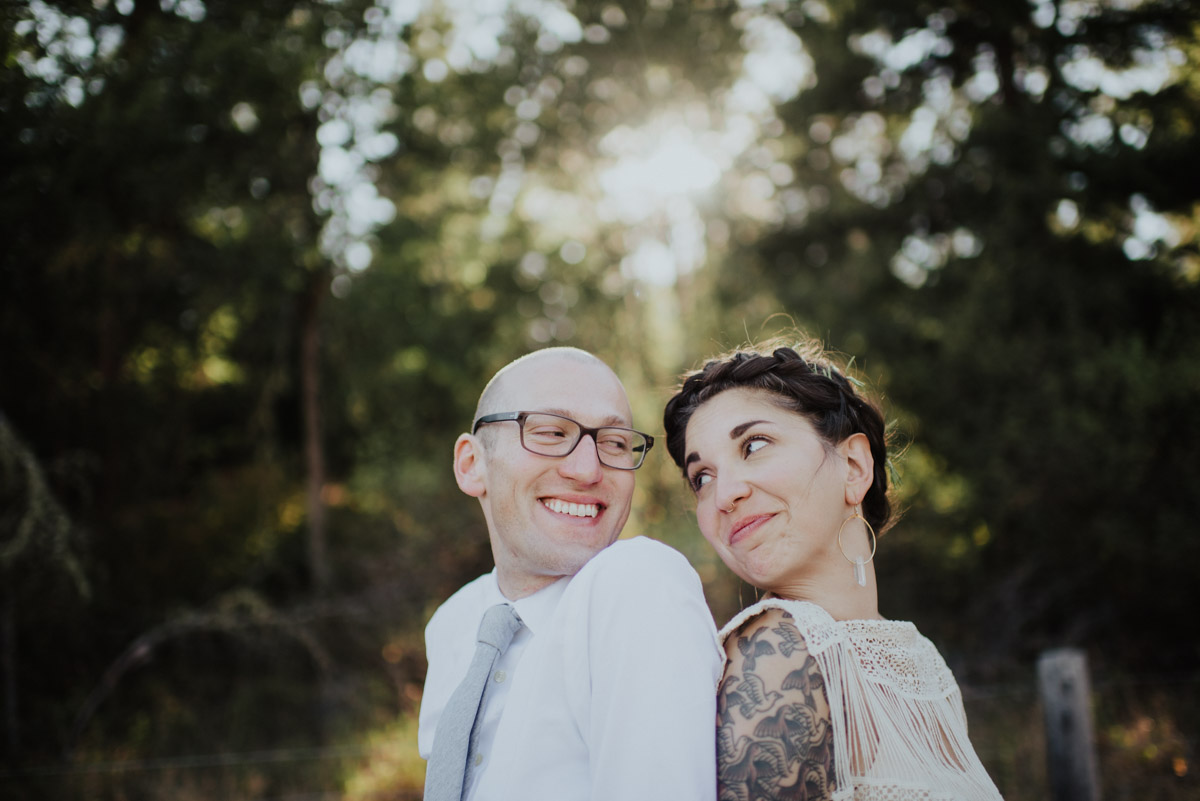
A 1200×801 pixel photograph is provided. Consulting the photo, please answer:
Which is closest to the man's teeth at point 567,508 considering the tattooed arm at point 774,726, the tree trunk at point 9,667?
the tattooed arm at point 774,726

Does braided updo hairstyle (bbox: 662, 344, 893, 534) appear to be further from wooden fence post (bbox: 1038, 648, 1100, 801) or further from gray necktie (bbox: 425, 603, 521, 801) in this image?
wooden fence post (bbox: 1038, 648, 1100, 801)

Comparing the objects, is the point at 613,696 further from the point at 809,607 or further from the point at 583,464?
the point at 583,464

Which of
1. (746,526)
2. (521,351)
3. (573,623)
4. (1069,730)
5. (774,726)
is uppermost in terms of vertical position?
(521,351)

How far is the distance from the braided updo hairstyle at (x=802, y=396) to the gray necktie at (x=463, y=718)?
75 centimetres

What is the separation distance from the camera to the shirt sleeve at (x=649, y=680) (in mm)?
1524

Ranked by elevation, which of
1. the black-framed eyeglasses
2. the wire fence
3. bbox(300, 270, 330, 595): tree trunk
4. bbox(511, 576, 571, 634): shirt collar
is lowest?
the wire fence

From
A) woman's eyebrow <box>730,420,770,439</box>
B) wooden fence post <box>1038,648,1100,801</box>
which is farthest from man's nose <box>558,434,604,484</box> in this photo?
wooden fence post <box>1038,648,1100,801</box>

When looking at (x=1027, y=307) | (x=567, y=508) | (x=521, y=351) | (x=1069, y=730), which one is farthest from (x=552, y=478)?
(x=521, y=351)

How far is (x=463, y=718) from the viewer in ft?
6.49

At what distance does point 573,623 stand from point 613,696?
0.24 m

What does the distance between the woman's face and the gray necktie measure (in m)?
0.64

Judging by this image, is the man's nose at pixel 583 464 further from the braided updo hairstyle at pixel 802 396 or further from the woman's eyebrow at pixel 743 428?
the woman's eyebrow at pixel 743 428

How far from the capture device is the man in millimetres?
1572

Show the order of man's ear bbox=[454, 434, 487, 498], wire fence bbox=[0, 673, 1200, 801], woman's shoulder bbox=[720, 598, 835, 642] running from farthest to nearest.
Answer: wire fence bbox=[0, 673, 1200, 801] → man's ear bbox=[454, 434, 487, 498] → woman's shoulder bbox=[720, 598, 835, 642]
